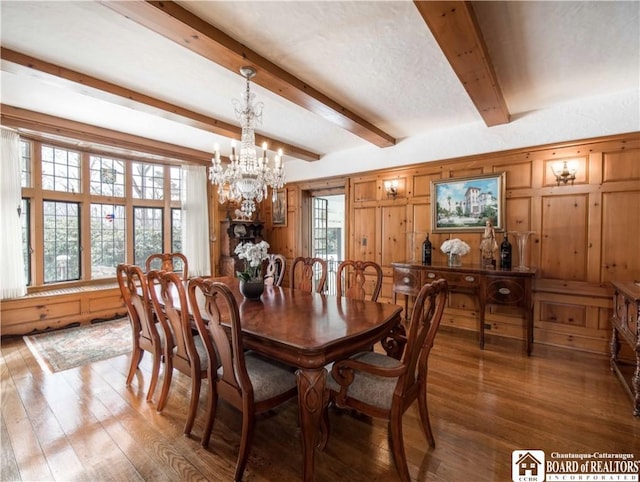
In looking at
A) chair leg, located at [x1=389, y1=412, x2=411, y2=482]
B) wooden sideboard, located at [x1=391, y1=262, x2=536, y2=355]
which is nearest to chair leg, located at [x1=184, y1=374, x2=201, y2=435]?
chair leg, located at [x1=389, y1=412, x2=411, y2=482]

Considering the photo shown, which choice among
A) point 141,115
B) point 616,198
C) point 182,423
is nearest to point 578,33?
point 616,198

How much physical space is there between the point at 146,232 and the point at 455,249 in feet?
16.0

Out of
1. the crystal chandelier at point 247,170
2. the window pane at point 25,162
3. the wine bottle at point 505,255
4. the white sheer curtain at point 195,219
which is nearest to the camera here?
the crystal chandelier at point 247,170

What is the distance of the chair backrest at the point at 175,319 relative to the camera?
6.06 feet

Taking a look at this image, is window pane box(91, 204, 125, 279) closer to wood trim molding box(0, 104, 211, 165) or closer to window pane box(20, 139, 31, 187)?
window pane box(20, 139, 31, 187)

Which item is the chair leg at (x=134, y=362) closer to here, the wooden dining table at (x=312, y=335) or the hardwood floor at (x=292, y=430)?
the hardwood floor at (x=292, y=430)

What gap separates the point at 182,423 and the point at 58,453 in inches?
26.6

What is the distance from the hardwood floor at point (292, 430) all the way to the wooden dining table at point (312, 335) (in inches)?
12.6

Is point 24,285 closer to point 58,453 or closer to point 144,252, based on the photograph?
point 144,252

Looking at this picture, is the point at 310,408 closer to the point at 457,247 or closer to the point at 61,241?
the point at 457,247

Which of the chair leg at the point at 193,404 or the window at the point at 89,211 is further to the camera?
the window at the point at 89,211

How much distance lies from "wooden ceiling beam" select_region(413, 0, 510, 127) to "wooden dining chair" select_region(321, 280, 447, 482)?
154 centimetres

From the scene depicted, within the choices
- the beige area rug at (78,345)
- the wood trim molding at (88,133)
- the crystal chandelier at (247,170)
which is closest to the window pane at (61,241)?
the beige area rug at (78,345)

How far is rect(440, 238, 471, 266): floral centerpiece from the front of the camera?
3.60 meters
